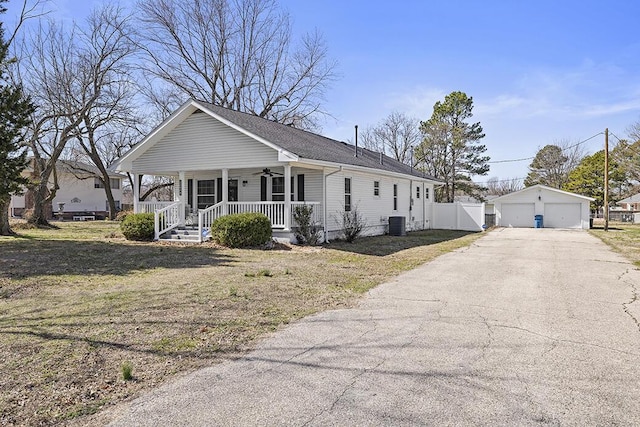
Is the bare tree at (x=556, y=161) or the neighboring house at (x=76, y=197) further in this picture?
the bare tree at (x=556, y=161)

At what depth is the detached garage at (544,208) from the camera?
2955cm

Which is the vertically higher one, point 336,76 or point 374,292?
point 336,76

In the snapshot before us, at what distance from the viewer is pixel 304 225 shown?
1441 centimetres

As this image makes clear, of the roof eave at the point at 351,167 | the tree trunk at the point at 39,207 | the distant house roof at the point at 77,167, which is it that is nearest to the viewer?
the roof eave at the point at 351,167

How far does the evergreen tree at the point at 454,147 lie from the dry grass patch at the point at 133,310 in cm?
2786

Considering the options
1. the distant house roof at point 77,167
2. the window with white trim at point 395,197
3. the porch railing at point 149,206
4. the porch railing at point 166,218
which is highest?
the distant house roof at point 77,167

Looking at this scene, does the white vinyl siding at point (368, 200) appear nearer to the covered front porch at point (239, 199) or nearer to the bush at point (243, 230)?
the covered front porch at point (239, 199)

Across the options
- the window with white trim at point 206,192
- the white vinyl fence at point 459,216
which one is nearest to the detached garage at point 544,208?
the white vinyl fence at point 459,216

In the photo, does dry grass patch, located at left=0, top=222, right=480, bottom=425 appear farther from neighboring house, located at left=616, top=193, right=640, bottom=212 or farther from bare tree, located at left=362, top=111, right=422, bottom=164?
neighboring house, located at left=616, top=193, right=640, bottom=212

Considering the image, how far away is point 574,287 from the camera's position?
26.0 ft

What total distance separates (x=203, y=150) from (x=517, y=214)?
79.7 feet

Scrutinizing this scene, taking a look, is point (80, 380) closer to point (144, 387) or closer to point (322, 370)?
point (144, 387)

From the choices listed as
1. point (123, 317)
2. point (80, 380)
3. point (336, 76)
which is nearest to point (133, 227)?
point (123, 317)

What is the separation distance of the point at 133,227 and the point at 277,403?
1380 cm
